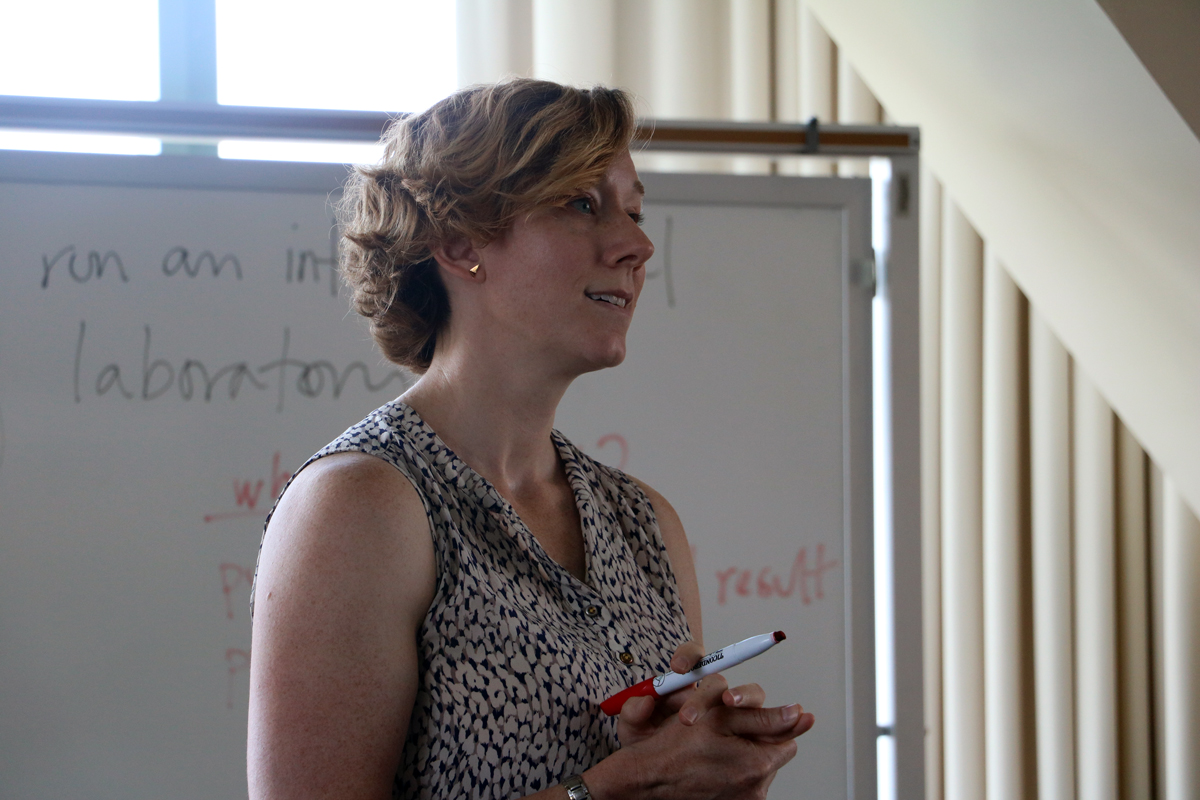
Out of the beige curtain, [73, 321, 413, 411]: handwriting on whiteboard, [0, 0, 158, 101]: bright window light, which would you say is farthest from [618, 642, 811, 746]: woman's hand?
[0, 0, 158, 101]: bright window light

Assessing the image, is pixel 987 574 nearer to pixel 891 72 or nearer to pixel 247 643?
pixel 891 72

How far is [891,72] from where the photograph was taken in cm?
183

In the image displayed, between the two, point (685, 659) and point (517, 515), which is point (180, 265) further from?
point (685, 659)

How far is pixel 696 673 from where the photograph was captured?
70 centimetres

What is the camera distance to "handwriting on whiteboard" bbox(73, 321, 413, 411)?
132 centimetres

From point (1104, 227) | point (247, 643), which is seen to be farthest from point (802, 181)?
point (247, 643)

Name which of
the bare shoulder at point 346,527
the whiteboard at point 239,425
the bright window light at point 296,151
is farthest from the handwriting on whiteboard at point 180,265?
the bare shoulder at point 346,527

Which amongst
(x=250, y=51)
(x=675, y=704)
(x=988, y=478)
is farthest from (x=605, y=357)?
(x=250, y=51)

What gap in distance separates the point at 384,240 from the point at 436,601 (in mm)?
384

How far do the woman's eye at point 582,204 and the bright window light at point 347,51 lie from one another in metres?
1.13

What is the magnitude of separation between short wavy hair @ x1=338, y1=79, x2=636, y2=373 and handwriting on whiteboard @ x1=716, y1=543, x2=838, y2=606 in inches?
27.4

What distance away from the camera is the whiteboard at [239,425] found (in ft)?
4.24

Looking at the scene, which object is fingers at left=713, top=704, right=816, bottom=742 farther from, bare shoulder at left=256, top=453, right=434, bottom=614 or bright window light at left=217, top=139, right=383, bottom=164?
bright window light at left=217, top=139, right=383, bottom=164

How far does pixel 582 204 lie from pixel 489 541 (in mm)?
323
